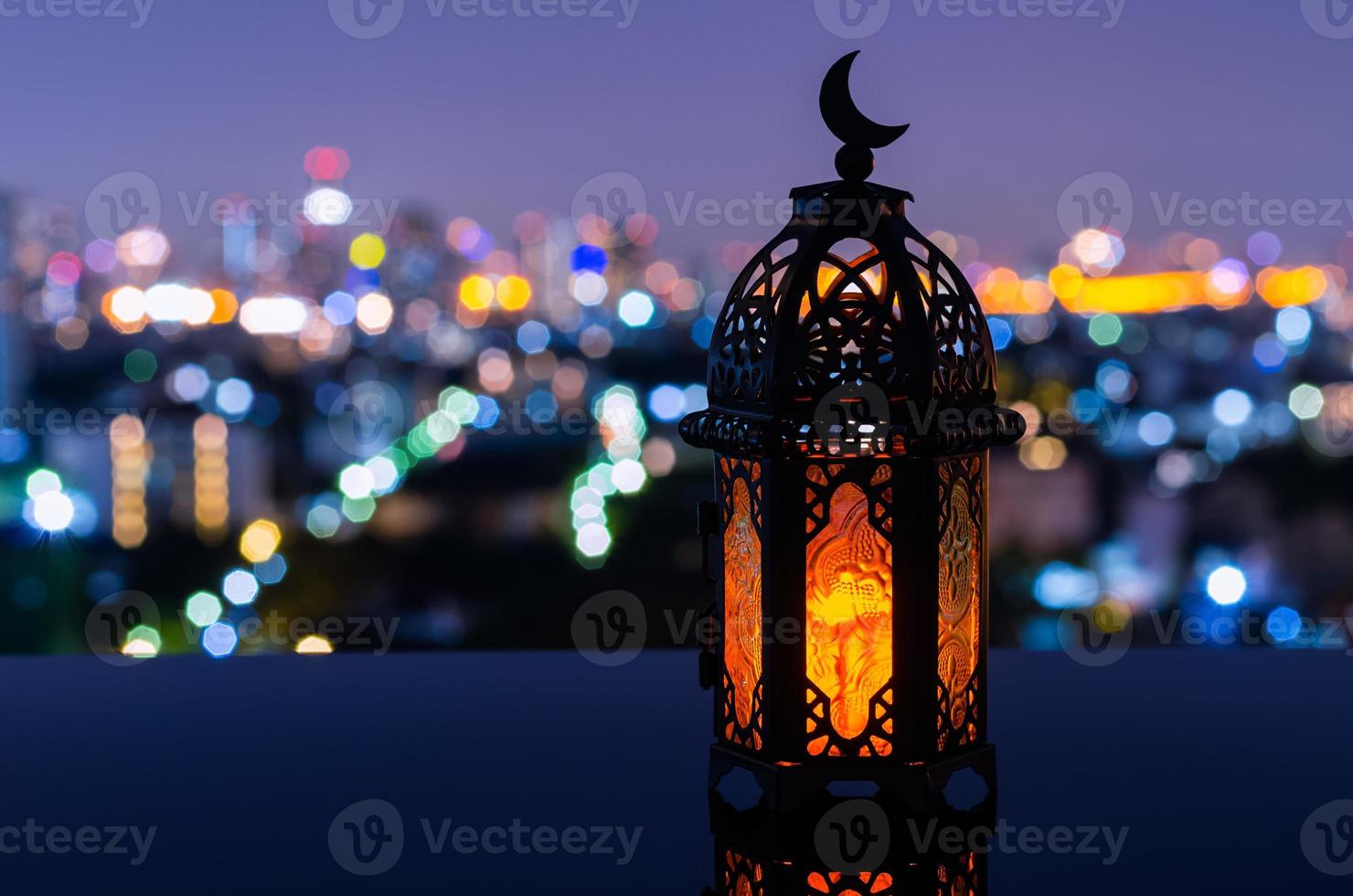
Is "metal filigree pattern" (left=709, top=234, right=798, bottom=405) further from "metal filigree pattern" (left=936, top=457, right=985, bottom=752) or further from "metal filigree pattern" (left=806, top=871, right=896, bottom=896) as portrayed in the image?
"metal filigree pattern" (left=806, top=871, right=896, bottom=896)

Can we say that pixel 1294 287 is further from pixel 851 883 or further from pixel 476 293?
pixel 851 883

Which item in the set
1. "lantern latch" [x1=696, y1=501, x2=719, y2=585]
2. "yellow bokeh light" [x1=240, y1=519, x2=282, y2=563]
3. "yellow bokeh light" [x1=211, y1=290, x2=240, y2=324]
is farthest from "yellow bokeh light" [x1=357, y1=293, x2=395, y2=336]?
"lantern latch" [x1=696, y1=501, x2=719, y2=585]

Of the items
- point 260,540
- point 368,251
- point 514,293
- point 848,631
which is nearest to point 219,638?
point 260,540

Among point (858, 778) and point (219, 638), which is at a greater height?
point (858, 778)

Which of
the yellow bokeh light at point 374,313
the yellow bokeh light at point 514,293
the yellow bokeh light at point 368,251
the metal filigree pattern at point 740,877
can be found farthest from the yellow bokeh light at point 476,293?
the metal filigree pattern at point 740,877

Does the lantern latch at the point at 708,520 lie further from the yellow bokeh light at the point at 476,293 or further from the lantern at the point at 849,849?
the yellow bokeh light at the point at 476,293
